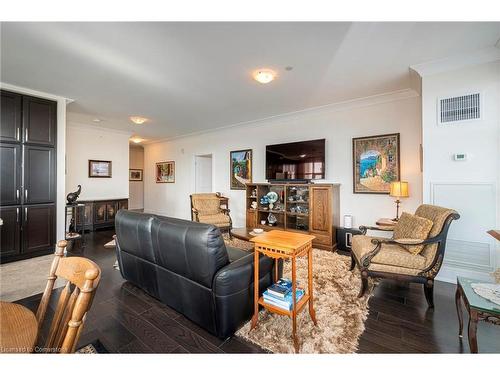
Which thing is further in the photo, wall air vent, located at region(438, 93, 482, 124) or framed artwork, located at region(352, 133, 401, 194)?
framed artwork, located at region(352, 133, 401, 194)

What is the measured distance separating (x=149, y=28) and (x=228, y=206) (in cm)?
443

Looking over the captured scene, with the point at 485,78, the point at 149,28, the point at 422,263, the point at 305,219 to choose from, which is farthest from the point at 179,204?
the point at 485,78

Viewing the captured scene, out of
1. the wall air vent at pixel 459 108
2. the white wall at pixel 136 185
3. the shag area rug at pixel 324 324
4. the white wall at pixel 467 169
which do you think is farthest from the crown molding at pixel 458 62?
the white wall at pixel 136 185

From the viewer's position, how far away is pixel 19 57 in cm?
266

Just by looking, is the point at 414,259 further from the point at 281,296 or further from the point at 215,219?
the point at 215,219

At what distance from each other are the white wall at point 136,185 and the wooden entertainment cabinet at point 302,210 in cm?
533

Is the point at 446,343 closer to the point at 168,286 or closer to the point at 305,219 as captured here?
the point at 168,286

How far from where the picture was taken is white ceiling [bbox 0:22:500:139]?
7.09ft

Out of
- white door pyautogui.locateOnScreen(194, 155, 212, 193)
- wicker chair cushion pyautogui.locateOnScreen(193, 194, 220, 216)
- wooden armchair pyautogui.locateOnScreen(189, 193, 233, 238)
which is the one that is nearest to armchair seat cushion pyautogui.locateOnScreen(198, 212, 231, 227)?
wooden armchair pyautogui.locateOnScreen(189, 193, 233, 238)

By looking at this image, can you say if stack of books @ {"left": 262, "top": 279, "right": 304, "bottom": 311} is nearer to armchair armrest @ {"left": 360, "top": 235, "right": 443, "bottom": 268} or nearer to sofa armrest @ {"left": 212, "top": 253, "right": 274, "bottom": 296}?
sofa armrest @ {"left": 212, "top": 253, "right": 274, "bottom": 296}

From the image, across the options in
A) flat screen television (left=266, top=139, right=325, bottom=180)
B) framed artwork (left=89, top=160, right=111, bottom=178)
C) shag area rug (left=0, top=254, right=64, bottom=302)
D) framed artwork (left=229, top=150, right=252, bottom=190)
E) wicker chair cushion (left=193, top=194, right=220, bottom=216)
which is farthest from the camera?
framed artwork (left=89, top=160, right=111, bottom=178)

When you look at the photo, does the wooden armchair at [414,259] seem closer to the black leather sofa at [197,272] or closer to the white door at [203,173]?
the black leather sofa at [197,272]

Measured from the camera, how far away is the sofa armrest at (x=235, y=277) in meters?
1.64

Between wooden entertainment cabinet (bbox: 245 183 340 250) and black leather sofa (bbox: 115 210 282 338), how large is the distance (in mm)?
2168
